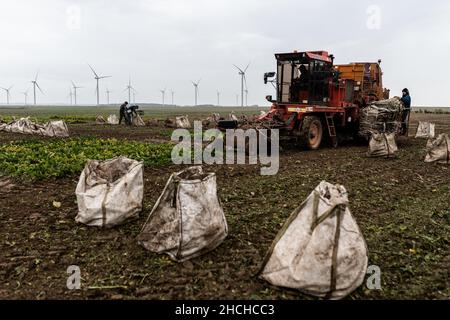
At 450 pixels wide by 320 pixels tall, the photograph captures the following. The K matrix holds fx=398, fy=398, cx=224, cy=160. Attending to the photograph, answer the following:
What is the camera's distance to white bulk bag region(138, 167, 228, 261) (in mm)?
4473

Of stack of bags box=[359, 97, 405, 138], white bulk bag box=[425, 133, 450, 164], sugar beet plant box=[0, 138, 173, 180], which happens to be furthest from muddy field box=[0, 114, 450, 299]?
stack of bags box=[359, 97, 405, 138]

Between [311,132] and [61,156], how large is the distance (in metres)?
7.89

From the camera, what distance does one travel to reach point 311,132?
1351 centimetres

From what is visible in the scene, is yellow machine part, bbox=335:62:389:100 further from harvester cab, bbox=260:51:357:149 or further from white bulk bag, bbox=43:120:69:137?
white bulk bag, bbox=43:120:69:137

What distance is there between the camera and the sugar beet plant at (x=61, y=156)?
28.7ft

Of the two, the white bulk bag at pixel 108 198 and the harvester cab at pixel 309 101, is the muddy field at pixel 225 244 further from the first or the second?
the harvester cab at pixel 309 101

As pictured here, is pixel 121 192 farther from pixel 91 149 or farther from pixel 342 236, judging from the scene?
pixel 91 149

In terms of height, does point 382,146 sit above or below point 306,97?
below

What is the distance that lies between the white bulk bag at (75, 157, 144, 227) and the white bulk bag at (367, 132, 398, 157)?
886 centimetres

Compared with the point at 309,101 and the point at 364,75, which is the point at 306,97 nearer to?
the point at 309,101

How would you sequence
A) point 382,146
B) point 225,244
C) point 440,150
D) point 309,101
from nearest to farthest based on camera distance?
point 225,244 < point 440,150 < point 382,146 < point 309,101

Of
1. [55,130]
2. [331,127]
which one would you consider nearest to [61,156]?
[55,130]

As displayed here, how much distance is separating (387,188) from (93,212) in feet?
19.4

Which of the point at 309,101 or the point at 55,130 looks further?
the point at 55,130
